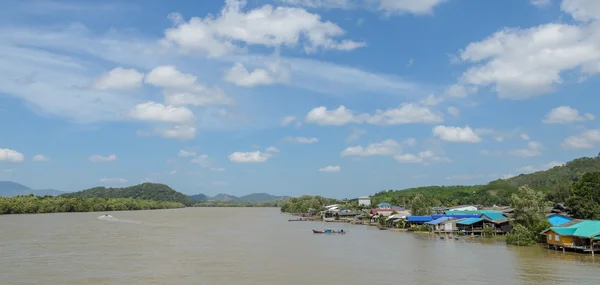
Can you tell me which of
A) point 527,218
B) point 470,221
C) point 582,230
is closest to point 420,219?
point 470,221

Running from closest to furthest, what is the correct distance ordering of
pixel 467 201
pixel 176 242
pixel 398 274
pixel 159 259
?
pixel 398 274 < pixel 159 259 < pixel 176 242 < pixel 467 201

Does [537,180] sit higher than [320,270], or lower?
higher

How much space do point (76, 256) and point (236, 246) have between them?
9.45 m

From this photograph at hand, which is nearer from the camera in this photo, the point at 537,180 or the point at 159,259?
the point at 159,259

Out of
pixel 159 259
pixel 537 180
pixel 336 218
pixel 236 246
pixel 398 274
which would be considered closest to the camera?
pixel 398 274

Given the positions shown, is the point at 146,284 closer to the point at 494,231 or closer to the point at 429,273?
the point at 429,273

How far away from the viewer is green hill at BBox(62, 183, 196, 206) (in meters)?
152

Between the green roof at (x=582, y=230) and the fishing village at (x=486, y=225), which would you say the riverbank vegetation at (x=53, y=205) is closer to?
the fishing village at (x=486, y=225)

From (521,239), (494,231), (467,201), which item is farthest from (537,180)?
(521,239)

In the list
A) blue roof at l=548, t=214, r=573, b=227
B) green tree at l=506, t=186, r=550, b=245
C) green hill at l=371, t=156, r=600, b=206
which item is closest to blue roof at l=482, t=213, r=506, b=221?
green tree at l=506, t=186, r=550, b=245

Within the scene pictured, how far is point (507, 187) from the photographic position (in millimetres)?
65625

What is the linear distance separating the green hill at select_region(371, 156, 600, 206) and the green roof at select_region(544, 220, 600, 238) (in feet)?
78.7

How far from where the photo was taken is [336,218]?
2525 inches

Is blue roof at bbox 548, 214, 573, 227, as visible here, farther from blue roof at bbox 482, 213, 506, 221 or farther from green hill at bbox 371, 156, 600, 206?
green hill at bbox 371, 156, 600, 206
